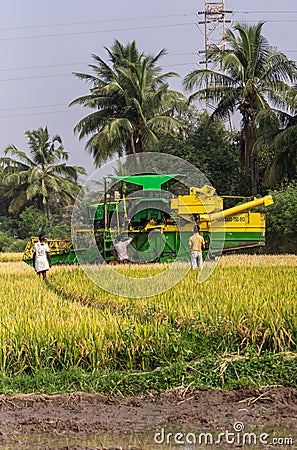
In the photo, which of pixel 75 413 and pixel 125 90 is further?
pixel 125 90

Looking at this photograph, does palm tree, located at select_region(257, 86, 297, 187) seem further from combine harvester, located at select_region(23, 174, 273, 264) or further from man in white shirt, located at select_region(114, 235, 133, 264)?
man in white shirt, located at select_region(114, 235, 133, 264)

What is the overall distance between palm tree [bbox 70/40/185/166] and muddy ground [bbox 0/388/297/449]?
858 inches

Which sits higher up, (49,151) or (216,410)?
(49,151)

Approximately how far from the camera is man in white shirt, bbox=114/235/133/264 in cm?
1817

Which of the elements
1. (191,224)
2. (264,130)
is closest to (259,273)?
(191,224)

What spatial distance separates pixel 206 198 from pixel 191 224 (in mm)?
901

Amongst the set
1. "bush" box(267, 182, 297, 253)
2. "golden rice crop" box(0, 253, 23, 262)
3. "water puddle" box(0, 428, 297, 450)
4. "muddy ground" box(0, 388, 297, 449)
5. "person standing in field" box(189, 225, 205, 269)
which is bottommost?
"water puddle" box(0, 428, 297, 450)

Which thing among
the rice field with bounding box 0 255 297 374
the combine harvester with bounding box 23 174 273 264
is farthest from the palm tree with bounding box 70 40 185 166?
the rice field with bounding box 0 255 297 374

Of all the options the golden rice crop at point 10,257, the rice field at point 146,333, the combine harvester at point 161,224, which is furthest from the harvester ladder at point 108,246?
the golden rice crop at point 10,257

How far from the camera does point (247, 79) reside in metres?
28.1

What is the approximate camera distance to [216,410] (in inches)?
251

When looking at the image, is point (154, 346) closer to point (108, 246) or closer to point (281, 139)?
point (108, 246)

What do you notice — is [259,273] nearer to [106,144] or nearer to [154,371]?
[154,371]

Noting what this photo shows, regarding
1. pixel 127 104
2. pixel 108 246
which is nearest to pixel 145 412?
pixel 108 246
